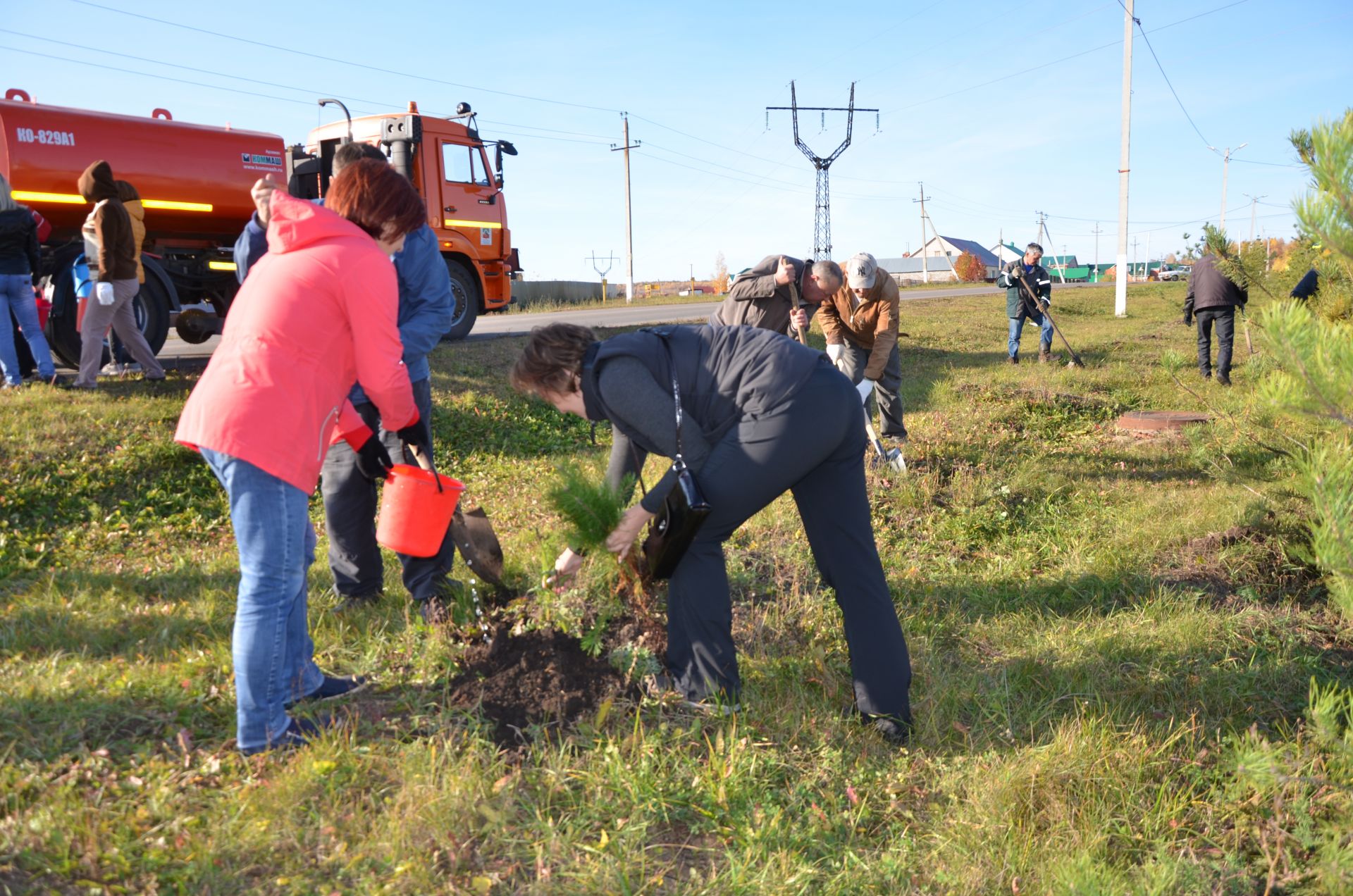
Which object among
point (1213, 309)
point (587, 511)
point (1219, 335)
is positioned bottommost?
point (587, 511)

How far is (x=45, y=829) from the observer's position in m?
2.26

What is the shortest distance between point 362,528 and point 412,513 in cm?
78

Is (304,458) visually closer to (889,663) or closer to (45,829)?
(45,829)

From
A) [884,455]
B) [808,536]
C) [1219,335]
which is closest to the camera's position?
[808,536]

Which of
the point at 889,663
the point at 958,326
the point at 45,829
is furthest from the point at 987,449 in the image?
the point at 958,326

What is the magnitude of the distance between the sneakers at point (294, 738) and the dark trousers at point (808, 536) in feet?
3.82

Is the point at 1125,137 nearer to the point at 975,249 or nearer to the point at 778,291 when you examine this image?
the point at 778,291

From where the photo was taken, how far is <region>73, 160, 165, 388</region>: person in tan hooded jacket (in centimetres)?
683

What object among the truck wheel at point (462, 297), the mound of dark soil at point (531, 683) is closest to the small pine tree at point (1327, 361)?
the mound of dark soil at point (531, 683)

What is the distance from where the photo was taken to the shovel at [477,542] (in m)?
3.59

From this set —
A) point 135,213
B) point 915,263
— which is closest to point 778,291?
point 135,213

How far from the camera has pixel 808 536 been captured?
293 cm

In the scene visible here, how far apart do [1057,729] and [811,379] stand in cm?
158

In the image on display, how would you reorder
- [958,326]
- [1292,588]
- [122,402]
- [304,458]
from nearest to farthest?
[304,458]
[1292,588]
[122,402]
[958,326]
